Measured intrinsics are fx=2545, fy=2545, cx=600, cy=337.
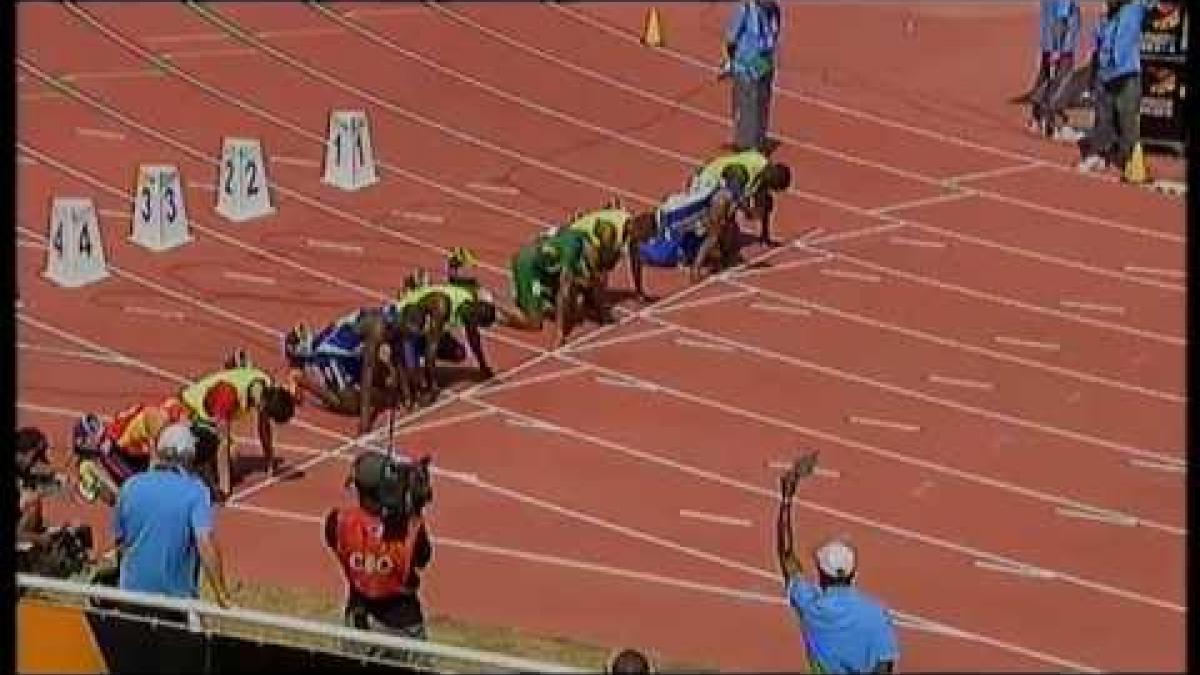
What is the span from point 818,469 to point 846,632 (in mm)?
4786

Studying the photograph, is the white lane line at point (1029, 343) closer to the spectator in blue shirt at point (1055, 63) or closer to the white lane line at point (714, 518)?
the white lane line at point (714, 518)

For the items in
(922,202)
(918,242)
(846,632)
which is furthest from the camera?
(922,202)

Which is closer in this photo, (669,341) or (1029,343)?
(669,341)

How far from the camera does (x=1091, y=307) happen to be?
14.9 metres

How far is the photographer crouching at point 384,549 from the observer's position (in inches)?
302

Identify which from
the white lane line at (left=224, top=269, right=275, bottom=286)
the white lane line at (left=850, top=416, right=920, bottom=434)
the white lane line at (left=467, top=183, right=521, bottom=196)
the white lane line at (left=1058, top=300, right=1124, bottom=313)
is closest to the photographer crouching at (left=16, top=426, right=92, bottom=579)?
the white lane line at (left=850, top=416, right=920, bottom=434)

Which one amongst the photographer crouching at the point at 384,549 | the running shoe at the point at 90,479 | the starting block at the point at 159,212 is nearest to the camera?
the photographer crouching at the point at 384,549

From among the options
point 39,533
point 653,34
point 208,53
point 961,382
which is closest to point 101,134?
point 208,53

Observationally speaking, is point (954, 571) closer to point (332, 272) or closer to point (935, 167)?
point (332, 272)

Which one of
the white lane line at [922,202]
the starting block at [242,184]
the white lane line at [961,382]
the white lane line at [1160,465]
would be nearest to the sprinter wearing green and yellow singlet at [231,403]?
the white lane line at [961,382]

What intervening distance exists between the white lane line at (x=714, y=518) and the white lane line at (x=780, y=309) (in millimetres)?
3410

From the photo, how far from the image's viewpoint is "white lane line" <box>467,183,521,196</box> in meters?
17.1

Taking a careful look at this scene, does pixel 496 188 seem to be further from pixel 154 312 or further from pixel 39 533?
pixel 39 533

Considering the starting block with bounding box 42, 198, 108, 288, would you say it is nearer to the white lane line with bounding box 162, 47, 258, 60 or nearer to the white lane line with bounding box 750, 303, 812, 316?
the white lane line with bounding box 750, 303, 812, 316
